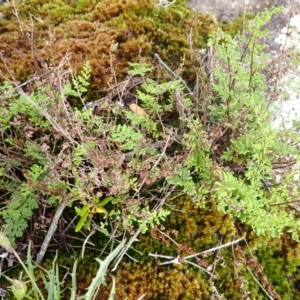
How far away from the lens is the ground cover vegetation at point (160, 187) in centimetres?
203

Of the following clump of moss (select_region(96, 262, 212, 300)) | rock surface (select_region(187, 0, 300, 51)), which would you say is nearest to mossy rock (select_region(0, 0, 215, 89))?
rock surface (select_region(187, 0, 300, 51))

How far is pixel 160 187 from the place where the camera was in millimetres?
2322

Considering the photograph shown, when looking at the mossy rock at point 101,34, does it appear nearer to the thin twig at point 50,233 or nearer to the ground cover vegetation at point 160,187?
the ground cover vegetation at point 160,187

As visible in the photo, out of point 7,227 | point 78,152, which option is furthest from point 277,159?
point 7,227

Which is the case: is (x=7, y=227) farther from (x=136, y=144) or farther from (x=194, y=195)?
(x=194, y=195)

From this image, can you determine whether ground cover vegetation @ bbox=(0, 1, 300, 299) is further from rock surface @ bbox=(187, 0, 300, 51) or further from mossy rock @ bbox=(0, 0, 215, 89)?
rock surface @ bbox=(187, 0, 300, 51)

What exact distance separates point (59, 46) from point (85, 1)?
414 mm

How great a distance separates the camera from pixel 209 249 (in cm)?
224

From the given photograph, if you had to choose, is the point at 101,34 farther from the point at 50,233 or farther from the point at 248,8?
the point at 50,233

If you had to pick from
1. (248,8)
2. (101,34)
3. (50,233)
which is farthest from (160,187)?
(248,8)

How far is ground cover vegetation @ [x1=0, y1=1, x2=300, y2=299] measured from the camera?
2.03 m

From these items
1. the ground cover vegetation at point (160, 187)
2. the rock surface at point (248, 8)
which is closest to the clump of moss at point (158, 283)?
the ground cover vegetation at point (160, 187)

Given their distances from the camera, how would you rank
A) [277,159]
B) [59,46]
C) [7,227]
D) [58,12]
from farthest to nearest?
1. [58,12]
2. [59,46]
3. [277,159]
4. [7,227]

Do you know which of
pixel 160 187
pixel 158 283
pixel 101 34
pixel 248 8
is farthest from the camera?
pixel 248 8
